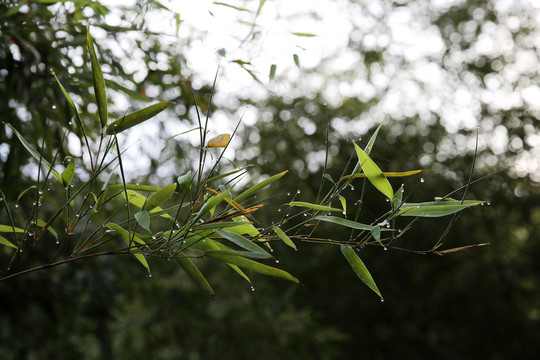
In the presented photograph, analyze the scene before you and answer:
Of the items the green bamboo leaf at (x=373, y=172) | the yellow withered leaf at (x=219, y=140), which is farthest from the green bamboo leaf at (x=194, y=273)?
the green bamboo leaf at (x=373, y=172)

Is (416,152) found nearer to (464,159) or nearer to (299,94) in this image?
(464,159)

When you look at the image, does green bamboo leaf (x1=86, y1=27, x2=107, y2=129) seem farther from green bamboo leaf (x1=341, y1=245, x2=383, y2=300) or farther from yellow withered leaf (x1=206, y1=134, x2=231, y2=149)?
green bamboo leaf (x1=341, y1=245, x2=383, y2=300)

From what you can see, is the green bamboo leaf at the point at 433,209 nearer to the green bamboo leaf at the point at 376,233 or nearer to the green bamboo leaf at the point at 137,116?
the green bamboo leaf at the point at 376,233

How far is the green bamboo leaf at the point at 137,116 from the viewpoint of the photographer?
70 centimetres

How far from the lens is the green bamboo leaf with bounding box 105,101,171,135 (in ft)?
2.31

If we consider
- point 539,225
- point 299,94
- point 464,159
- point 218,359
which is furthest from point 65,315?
point 539,225

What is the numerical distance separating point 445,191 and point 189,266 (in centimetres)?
285

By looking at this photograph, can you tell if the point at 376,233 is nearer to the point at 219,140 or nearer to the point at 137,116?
the point at 219,140

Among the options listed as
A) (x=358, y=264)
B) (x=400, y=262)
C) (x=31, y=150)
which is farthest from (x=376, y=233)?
(x=400, y=262)

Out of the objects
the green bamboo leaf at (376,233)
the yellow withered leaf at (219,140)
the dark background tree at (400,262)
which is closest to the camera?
the green bamboo leaf at (376,233)

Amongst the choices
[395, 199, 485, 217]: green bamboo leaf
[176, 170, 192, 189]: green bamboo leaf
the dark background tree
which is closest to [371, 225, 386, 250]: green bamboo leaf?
[395, 199, 485, 217]: green bamboo leaf

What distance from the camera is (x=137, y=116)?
0.73 metres

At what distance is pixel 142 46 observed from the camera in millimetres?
1602

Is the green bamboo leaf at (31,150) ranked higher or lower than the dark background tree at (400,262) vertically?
higher
